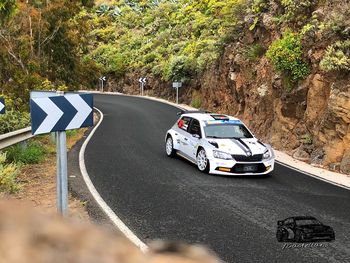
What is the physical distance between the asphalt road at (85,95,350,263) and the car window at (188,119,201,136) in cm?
98

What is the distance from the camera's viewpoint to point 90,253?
0.94m

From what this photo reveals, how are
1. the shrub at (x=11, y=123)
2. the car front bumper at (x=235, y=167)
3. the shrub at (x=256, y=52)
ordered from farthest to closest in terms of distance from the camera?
the shrub at (x=256, y=52)
the shrub at (x=11, y=123)
the car front bumper at (x=235, y=167)

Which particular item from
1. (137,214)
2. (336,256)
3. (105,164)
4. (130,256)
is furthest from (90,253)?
(105,164)

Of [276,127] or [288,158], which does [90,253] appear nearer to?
[288,158]

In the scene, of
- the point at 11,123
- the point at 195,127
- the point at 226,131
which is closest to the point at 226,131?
the point at 226,131

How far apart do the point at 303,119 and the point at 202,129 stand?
5.19 meters

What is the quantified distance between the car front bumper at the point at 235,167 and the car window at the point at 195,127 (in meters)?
1.55

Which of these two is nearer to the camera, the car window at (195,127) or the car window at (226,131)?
the car window at (226,131)

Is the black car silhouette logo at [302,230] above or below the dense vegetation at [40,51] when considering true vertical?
below

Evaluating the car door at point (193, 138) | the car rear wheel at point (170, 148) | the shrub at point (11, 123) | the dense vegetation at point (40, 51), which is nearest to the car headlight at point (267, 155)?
the car door at point (193, 138)

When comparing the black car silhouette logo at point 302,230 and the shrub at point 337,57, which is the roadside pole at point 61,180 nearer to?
the black car silhouette logo at point 302,230

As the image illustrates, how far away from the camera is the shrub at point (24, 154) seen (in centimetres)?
1104

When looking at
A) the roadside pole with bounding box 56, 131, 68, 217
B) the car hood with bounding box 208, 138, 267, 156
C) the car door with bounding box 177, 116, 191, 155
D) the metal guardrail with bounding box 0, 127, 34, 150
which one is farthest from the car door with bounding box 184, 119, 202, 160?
the roadside pole with bounding box 56, 131, 68, 217

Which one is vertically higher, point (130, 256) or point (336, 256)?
point (130, 256)
